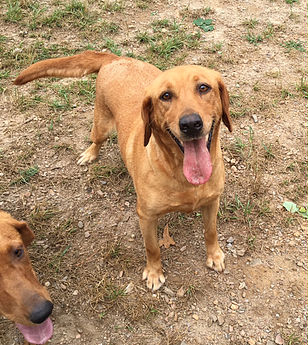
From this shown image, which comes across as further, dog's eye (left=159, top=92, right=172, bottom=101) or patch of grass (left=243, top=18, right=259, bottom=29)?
patch of grass (left=243, top=18, right=259, bottom=29)

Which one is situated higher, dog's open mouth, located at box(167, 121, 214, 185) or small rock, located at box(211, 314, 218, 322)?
dog's open mouth, located at box(167, 121, 214, 185)

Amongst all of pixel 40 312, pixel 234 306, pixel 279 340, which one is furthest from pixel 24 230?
pixel 279 340

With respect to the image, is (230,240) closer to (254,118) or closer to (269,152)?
(269,152)

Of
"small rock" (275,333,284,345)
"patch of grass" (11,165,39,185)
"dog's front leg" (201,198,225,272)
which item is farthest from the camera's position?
"patch of grass" (11,165,39,185)

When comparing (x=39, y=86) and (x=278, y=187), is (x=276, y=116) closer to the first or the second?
(x=278, y=187)

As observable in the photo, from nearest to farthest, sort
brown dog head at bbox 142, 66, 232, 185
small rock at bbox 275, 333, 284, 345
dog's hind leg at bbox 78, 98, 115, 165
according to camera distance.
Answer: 1. brown dog head at bbox 142, 66, 232, 185
2. small rock at bbox 275, 333, 284, 345
3. dog's hind leg at bbox 78, 98, 115, 165

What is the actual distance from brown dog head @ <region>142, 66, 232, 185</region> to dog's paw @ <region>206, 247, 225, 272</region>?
1111mm

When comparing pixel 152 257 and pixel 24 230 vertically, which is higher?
pixel 24 230

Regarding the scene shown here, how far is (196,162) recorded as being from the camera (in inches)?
98.2

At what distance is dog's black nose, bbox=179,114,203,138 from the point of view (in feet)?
7.43

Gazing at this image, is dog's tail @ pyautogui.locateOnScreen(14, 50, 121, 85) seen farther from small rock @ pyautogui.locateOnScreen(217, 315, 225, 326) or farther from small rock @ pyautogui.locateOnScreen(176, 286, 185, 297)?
small rock @ pyautogui.locateOnScreen(217, 315, 225, 326)

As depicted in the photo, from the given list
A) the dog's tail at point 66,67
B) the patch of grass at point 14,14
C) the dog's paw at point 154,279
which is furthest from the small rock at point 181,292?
the patch of grass at point 14,14

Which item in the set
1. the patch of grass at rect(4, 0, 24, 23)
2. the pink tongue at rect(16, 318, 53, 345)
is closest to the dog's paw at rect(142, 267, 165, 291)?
the pink tongue at rect(16, 318, 53, 345)

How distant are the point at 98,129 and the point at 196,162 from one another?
1.85 meters
